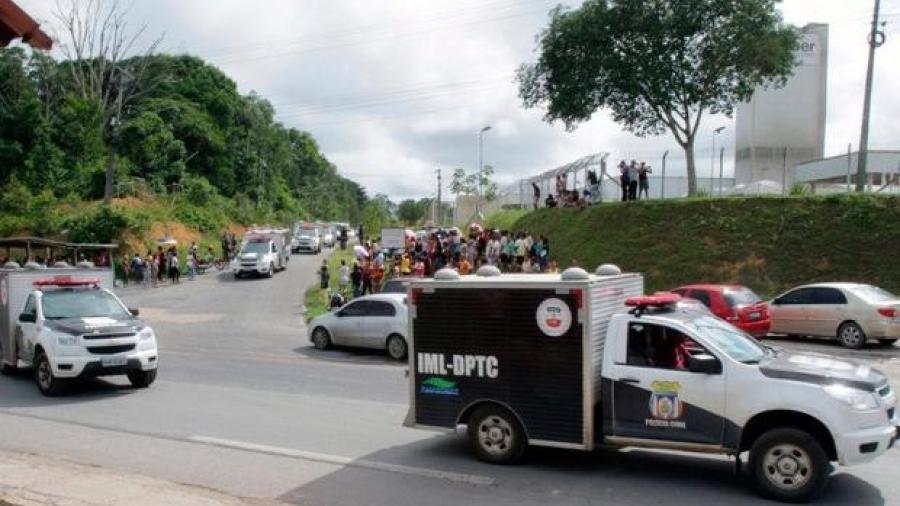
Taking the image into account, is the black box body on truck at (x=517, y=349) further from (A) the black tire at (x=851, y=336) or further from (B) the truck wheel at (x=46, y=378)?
(A) the black tire at (x=851, y=336)

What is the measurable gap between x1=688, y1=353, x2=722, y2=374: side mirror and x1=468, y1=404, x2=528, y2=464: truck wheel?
1982mm

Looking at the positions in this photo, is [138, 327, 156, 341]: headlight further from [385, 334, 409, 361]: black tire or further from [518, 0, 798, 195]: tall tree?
[518, 0, 798, 195]: tall tree

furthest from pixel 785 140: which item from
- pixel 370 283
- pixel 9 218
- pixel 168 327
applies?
pixel 9 218

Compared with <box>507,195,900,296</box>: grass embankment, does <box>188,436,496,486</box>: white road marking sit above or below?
below

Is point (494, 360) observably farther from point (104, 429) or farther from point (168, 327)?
point (168, 327)

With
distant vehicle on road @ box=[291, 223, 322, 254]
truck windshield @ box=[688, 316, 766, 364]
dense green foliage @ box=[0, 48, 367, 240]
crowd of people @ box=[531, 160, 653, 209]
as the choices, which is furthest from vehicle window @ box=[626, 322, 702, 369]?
distant vehicle on road @ box=[291, 223, 322, 254]

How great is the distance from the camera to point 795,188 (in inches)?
1164

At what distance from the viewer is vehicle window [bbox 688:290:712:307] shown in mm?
19297

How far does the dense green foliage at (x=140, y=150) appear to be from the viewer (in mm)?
54250

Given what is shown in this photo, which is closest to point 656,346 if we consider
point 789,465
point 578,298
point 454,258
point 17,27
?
point 578,298

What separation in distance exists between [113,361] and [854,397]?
36.1ft

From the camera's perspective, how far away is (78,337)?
44.5 feet

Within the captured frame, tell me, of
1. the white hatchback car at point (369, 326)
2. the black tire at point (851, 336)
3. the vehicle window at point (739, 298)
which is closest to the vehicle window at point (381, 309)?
the white hatchback car at point (369, 326)

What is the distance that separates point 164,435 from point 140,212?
1718 inches
